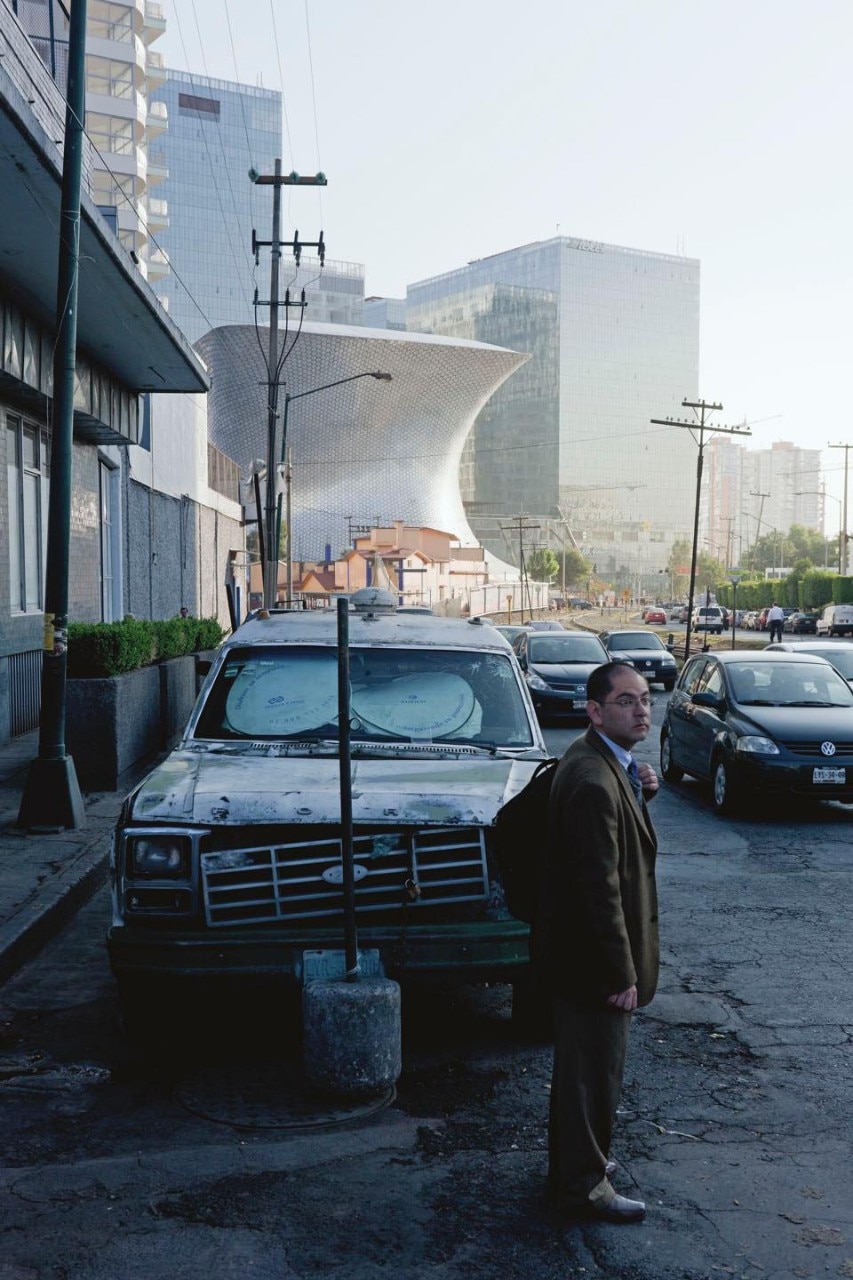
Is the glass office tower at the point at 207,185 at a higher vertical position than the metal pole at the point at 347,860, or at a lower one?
higher

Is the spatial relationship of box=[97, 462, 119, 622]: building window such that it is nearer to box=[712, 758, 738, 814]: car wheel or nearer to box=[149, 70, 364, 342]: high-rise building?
box=[712, 758, 738, 814]: car wheel

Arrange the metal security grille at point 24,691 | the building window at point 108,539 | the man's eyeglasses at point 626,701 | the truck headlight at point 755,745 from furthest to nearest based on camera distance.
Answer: the building window at point 108,539
the metal security grille at point 24,691
the truck headlight at point 755,745
the man's eyeglasses at point 626,701

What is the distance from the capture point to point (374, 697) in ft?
22.6

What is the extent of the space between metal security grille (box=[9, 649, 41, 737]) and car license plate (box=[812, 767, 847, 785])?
9.75 m

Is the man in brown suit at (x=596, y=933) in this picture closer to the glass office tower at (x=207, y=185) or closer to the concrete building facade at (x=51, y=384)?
the concrete building facade at (x=51, y=384)

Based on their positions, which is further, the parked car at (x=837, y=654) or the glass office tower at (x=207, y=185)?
the glass office tower at (x=207, y=185)

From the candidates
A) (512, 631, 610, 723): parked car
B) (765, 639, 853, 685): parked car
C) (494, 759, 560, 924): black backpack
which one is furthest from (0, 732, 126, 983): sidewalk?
(765, 639, 853, 685): parked car

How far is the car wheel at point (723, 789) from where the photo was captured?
12297mm

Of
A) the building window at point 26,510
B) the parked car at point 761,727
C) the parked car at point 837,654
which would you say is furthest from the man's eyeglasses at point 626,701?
the parked car at point 837,654

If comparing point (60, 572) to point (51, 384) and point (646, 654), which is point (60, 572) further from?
point (646, 654)

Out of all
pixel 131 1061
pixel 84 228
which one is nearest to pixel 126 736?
pixel 84 228

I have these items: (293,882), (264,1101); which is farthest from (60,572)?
(264,1101)

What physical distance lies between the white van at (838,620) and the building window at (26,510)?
5358 cm

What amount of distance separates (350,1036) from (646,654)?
1031 inches
